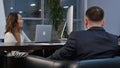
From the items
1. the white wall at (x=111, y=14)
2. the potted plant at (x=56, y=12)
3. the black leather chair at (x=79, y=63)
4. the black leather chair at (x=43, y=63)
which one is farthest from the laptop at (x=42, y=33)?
the white wall at (x=111, y=14)

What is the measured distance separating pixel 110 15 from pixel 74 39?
6.51 m

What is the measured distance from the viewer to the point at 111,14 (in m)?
8.27

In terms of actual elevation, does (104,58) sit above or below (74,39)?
below

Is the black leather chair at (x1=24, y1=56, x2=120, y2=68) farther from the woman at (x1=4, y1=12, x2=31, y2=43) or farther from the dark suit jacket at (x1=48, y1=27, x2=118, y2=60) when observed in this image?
the woman at (x1=4, y1=12, x2=31, y2=43)

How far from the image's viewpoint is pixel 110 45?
6.73ft

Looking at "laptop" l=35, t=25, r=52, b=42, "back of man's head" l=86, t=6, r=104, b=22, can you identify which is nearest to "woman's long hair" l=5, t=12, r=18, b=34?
"laptop" l=35, t=25, r=52, b=42

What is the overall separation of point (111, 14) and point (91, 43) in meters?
6.50

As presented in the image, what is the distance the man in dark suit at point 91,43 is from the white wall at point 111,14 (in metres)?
6.19

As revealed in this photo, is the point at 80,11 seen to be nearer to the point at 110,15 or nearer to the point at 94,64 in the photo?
the point at 110,15

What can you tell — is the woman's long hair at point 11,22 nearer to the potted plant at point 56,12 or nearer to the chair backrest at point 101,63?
the chair backrest at point 101,63

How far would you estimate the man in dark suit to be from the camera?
1954 millimetres

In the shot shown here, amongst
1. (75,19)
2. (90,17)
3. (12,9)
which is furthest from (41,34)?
(75,19)

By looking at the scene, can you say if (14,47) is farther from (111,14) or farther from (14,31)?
(111,14)

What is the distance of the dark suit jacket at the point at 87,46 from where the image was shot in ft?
6.41
